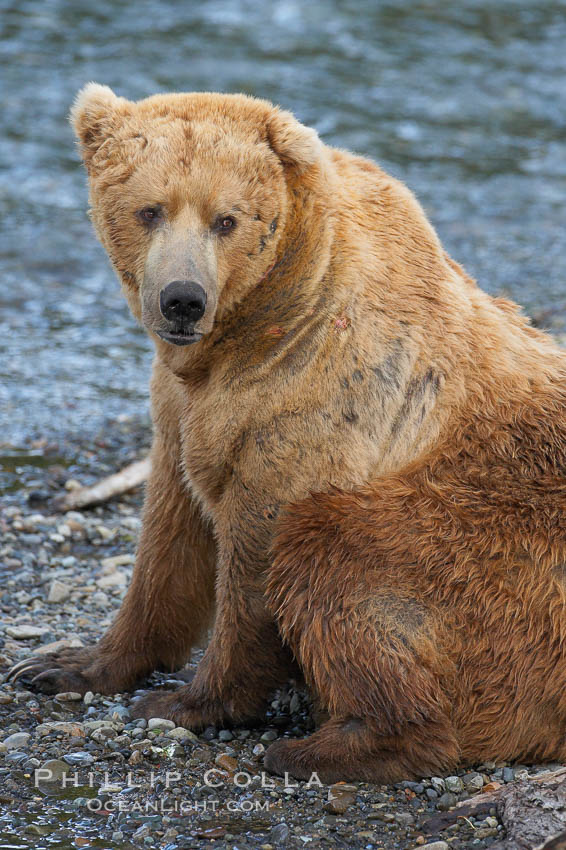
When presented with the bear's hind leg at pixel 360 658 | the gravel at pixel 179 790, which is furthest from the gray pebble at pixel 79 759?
the bear's hind leg at pixel 360 658

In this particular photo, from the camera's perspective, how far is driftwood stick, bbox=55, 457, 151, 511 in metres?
7.04

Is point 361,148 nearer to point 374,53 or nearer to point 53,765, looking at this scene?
point 374,53

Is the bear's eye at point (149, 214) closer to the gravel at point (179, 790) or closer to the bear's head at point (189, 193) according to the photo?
→ the bear's head at point (189, 193)

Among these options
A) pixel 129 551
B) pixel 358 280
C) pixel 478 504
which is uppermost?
pixel 358 280

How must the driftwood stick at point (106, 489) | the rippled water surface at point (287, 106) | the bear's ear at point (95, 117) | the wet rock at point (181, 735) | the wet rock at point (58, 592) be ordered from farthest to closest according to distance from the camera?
1. the rippled water surface at point (287, 106)
2. the driftwood stick at point (106, 489)
3. the wet rock at point (58, 592)
4. the wet rock at point (181, 735)
5. the bear's ear at point (95, 117)

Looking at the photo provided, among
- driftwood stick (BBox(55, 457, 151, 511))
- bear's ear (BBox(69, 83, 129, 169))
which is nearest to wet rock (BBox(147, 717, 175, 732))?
bear's ear (BBox(69, 83, 129, 169))

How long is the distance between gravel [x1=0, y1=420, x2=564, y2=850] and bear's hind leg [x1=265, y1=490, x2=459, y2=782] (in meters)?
0.10

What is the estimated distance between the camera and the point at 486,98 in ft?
55.0

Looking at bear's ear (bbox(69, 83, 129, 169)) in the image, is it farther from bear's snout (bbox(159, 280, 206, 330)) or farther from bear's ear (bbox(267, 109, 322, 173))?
bear's snout (bbox(159, 280, 206, 330))

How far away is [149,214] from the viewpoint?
169 inches

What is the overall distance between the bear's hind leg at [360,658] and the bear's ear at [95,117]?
1.61m

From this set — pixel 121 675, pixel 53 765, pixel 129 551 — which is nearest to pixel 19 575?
pixel 129 551

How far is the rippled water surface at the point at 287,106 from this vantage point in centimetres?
972

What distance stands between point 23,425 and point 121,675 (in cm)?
348
